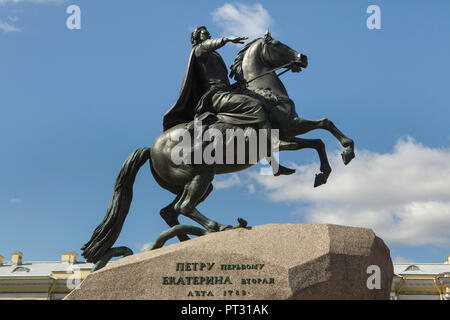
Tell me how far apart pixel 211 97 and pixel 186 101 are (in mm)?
441

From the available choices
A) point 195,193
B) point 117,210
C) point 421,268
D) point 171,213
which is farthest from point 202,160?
point 421,268

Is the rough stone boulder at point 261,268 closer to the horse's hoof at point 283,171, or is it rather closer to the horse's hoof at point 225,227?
the horse's hoof at point 225,227

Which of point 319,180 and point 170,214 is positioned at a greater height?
point 319,180

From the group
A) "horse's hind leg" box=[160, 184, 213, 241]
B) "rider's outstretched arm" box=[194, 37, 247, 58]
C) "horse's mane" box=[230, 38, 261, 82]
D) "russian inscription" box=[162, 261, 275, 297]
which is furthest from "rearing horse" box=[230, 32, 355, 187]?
"russian inscription" box=[162, 261, 275, 297]

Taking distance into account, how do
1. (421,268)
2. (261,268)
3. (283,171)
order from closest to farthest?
(261,268) < (283,171) < (421,268)

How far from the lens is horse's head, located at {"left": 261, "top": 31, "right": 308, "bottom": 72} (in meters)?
9.12

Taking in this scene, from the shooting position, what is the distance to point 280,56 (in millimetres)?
9125

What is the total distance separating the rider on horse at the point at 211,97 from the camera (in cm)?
832

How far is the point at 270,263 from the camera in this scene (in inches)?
266

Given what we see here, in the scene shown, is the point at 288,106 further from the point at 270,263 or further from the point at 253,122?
the point at 270,263

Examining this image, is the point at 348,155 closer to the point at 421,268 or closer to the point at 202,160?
the point at 202,160

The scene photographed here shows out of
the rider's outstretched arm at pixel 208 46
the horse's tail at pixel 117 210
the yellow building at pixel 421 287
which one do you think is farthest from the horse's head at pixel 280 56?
the yellow building at pixel 421 287

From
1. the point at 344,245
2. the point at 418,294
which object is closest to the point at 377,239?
the point at 344,245
